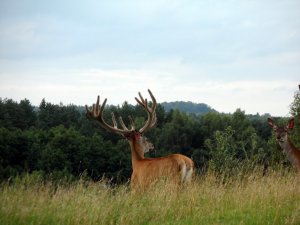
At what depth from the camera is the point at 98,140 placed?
2000 inches

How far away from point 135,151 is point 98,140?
132 feet

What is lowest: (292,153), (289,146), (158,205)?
(158,205)

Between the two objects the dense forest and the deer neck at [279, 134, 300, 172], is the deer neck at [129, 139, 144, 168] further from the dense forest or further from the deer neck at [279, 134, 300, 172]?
the dense forest

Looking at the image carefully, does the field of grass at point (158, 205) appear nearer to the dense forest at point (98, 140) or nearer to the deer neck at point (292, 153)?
the deer neck at point (292, 153)

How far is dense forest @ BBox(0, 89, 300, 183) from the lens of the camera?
1399 inches

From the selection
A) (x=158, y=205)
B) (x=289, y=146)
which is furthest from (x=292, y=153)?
(x=158, y=205)

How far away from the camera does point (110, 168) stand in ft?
158

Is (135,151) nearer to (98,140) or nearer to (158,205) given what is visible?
(158,205)

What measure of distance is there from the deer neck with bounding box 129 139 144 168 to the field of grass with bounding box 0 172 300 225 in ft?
7.25

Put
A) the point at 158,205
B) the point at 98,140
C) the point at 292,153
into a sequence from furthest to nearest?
the point at 98,140, the point at 292,153, the point at 158,205

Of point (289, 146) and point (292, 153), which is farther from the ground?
point (289, 146)

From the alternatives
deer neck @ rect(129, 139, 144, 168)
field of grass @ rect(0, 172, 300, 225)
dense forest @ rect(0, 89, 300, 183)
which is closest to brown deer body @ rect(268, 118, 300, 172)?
field of grass @ rect(0, 172, 300, 225)

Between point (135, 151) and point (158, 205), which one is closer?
point (158, 205)

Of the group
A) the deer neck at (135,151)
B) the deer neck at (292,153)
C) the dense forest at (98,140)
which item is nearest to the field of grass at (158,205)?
the deer neck at (135,151)
